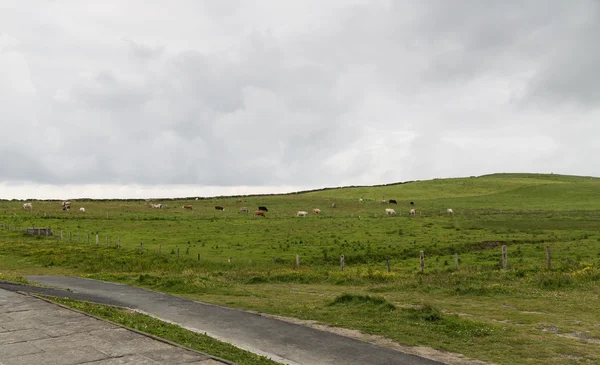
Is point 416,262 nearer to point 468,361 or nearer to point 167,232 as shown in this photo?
point 468,361

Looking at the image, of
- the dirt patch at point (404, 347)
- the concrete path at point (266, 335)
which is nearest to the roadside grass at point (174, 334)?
the concrete path at point (266, 335)

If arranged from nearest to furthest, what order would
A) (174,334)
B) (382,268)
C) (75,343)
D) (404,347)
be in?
(75,343)
(174,334)
(404,347)
(382,268)

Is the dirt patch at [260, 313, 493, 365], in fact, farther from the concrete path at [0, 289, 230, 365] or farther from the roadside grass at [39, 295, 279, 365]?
the concrete path at [0, 289, 230, 365]

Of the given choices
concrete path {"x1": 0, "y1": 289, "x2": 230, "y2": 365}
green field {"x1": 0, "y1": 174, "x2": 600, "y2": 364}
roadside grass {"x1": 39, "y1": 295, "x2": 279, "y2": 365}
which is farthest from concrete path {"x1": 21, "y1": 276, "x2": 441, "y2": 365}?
concrete path {"x1": 0, "y1": 289, "x2": 230, "y2": 365}

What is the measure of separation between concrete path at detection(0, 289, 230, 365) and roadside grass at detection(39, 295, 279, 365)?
739 millimetres

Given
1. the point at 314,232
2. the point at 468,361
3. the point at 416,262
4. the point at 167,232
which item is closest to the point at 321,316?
the point at 468,361

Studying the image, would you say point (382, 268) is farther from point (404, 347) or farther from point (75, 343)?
point (75, 343)

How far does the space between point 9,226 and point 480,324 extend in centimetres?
6930

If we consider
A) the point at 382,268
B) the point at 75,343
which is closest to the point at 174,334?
the point at 75,343

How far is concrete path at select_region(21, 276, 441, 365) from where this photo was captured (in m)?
15.2

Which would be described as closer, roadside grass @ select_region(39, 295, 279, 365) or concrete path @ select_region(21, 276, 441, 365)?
roadside grass @ select_region(39, 295, 279, 365)

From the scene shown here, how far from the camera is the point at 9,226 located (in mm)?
70938

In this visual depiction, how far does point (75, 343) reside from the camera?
47.4ft

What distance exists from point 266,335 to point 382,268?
24.0 metres
